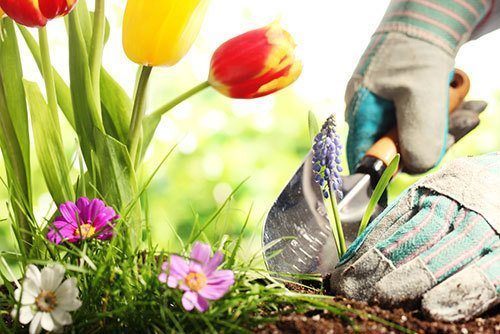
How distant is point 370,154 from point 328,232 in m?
0.15

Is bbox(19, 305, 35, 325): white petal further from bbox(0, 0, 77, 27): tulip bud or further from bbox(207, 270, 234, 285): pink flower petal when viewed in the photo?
bbox(0, 0, 77, 27): tulip bud

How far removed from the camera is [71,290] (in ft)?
2.39

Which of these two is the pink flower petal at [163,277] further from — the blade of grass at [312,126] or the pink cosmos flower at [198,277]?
the blade of grass at [312,126]

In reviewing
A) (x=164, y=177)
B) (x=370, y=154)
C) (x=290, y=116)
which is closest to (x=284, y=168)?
(x=290, y=116)

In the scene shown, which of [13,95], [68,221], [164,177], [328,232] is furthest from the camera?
[164,177]

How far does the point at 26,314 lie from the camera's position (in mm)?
735

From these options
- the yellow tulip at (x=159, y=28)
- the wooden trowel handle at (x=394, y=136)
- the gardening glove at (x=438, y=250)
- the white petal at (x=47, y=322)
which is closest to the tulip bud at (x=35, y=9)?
the yellow tulip at (x=159, y=28)

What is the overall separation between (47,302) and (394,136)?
24.7 inches

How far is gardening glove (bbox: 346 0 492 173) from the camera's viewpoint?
1.16m

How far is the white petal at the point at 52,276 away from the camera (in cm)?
73

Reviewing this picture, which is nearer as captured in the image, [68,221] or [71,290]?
[71,290]

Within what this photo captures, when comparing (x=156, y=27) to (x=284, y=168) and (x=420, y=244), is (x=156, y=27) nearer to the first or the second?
(x=420, y=244)

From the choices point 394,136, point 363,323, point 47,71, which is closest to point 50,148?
point 47,71

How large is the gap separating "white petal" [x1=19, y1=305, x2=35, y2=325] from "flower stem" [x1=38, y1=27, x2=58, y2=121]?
26 centimetres
